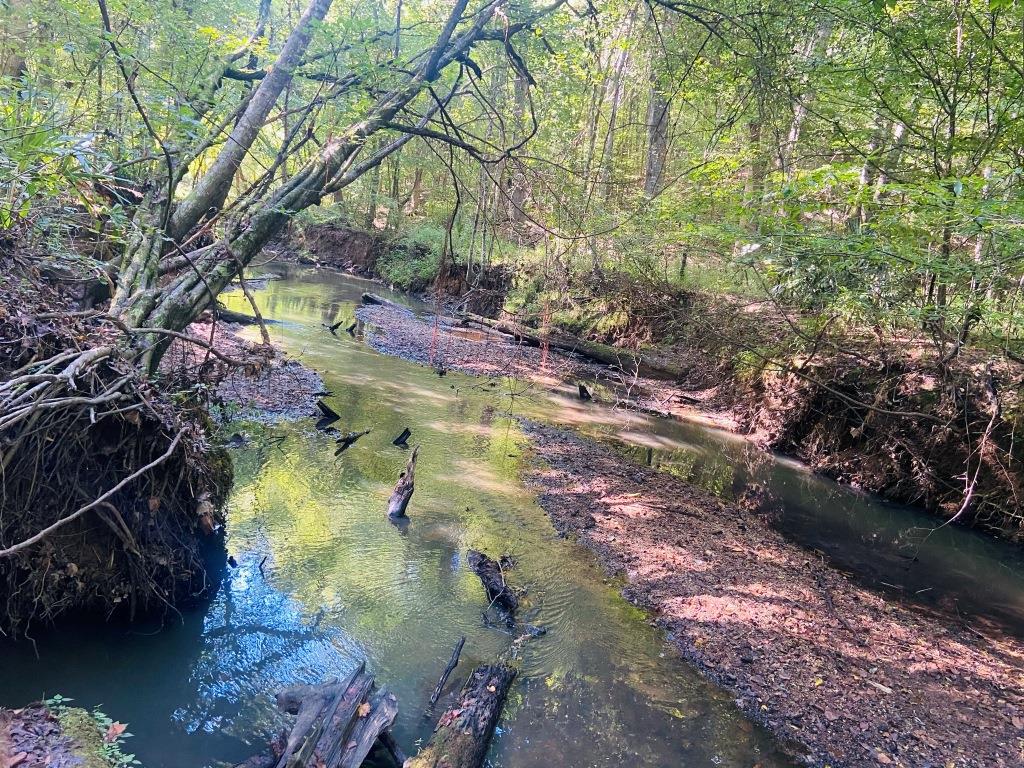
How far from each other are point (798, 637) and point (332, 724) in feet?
14.1

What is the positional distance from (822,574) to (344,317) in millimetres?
15376

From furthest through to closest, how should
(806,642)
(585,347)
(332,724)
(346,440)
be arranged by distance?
(585,347) → (346,440) → (806,642) → (332,724)

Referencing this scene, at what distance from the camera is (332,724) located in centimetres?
326

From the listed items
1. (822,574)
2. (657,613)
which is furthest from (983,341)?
(657,613)

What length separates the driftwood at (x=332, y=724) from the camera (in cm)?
310

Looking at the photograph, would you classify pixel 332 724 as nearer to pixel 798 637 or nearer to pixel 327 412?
pixel 798 637

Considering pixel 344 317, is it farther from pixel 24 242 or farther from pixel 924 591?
pixel 924 591

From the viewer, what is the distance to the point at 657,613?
5598 mm

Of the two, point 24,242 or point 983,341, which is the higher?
point 983,341

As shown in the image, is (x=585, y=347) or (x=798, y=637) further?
(x=585, y=347)

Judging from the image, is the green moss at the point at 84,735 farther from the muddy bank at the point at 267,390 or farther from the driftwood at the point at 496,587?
the muddy bank at the point at 267,390

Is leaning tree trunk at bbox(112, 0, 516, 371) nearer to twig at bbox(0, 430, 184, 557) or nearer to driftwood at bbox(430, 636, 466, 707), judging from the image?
twig at bbox(0, 430, 184, 557)

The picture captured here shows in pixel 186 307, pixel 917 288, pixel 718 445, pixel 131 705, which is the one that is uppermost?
pixel 917 288

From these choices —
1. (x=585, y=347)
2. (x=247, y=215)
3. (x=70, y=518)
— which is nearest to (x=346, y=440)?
(x=247, y=215)
